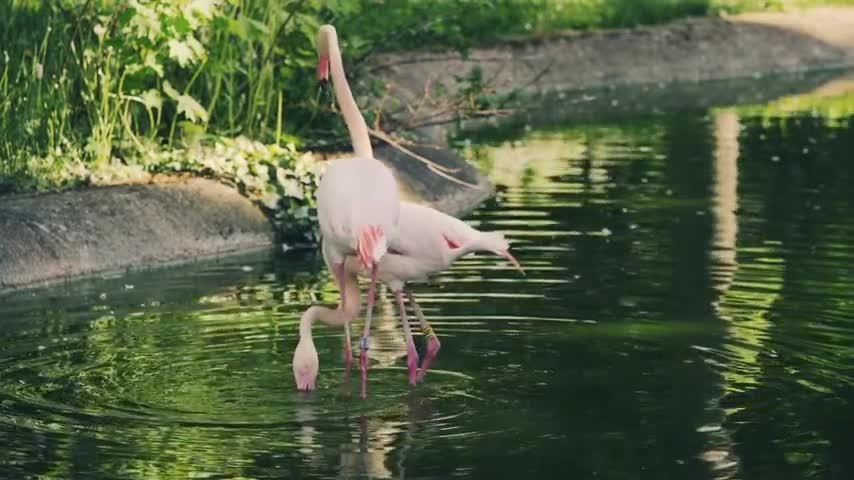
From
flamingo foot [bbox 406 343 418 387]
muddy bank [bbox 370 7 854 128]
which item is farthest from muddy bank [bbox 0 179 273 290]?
muddy bank [bbox 370 7 854 128]

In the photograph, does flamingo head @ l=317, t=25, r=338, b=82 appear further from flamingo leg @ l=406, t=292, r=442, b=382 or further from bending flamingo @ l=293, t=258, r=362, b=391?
flamingo leg @ l=406, t=292, r=442, b=382

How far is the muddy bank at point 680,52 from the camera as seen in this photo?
24281 millimetres

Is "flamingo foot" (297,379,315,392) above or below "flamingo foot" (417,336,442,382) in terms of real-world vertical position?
below

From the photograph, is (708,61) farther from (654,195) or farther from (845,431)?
(845,431)

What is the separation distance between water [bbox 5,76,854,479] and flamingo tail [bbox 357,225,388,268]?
0.63 m

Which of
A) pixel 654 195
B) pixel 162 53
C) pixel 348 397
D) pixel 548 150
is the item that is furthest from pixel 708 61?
pixel 348 397

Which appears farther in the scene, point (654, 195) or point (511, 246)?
point (654, 195)

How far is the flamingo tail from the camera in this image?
7711mm

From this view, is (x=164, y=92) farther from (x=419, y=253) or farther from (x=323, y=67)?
(x=419, y=253)

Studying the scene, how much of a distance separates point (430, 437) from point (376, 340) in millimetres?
2232

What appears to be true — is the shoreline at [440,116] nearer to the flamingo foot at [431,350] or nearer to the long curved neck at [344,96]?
the long curved neck at [344,96]

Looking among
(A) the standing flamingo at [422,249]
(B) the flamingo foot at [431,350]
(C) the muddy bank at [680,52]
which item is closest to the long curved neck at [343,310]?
(A) the standing flamingo at [422,249]

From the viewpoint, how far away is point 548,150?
18.3 m

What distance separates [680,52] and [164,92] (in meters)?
14.0
